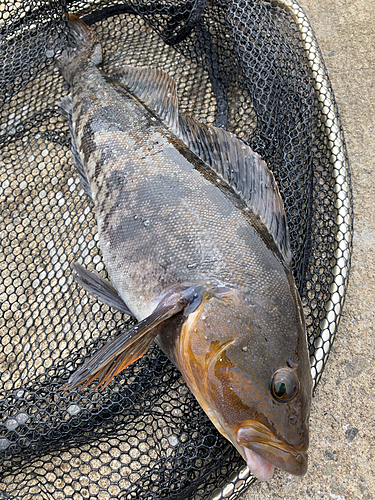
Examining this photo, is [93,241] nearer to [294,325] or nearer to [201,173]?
[201,173]

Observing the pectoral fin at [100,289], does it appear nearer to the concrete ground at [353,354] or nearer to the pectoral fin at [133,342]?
the pectoral fin at [133,342]

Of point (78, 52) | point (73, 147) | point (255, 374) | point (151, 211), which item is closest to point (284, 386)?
point (255, 374)

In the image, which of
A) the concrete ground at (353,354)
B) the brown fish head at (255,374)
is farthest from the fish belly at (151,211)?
the concrete ground at (353,354)

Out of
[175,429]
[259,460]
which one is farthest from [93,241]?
[259,460]

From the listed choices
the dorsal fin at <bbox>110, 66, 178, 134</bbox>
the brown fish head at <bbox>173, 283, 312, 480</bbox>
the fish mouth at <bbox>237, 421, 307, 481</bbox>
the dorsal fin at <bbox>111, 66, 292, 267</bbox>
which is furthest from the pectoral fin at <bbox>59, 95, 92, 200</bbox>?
the fish mouth at <bbox>237, 421, 307, 481</bbox>

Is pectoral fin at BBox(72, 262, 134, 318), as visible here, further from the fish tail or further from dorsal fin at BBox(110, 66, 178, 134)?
the fish tail

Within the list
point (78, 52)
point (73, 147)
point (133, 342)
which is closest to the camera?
point (133, 342)

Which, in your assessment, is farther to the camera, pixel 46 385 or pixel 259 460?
pixel 46 385

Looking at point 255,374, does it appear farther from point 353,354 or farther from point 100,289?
point 353,354
